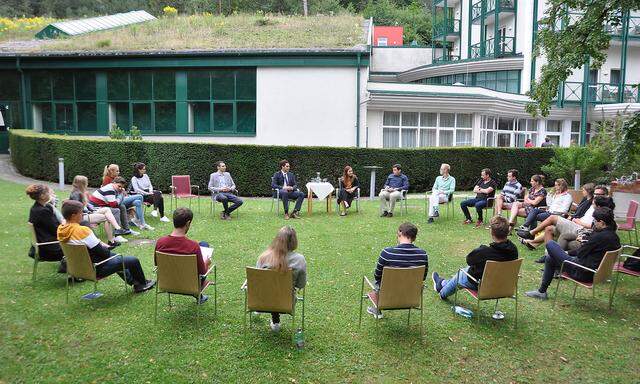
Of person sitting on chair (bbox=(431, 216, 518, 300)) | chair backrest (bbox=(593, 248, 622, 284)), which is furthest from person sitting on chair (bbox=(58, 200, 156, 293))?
chair backrest (bbox=(593, 248, 622, 284))

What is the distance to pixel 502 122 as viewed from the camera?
2503 centimetres

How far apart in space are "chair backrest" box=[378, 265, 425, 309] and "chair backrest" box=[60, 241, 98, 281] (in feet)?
11.0

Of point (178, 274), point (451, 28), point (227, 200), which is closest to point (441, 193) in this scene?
point (227, 200)

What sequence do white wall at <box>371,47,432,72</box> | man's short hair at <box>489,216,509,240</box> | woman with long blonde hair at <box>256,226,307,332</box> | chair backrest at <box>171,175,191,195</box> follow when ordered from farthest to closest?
1. white wall at <box>371,47,432,72</box>
2. chair backrest at <box>171,175,191,195</box>
3. man's short hair at <box>489,216,509,240</box>
4. woman with long blonde hair at <box>256,226,307,332</box>

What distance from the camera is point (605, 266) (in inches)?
230

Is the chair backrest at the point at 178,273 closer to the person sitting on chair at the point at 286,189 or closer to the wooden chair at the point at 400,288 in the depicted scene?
the wooden chair at the point at 400,288

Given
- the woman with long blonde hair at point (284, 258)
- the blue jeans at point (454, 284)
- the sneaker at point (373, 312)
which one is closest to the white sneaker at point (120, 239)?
the woman with long blonde hair at point (284, 258)

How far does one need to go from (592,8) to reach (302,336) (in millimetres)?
8586

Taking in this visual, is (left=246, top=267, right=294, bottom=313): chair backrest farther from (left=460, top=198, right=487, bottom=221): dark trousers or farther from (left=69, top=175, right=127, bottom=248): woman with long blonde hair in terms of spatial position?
(left=460, top=198, right=487, bottom=221): dark trousers

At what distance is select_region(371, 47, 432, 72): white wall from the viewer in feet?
122

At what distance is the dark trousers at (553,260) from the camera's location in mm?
6242

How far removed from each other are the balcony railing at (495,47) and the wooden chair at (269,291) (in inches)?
1100

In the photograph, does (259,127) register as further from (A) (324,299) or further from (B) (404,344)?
(B) (404,344)

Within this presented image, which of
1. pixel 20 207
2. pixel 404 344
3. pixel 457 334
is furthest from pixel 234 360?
pixel 20 207
